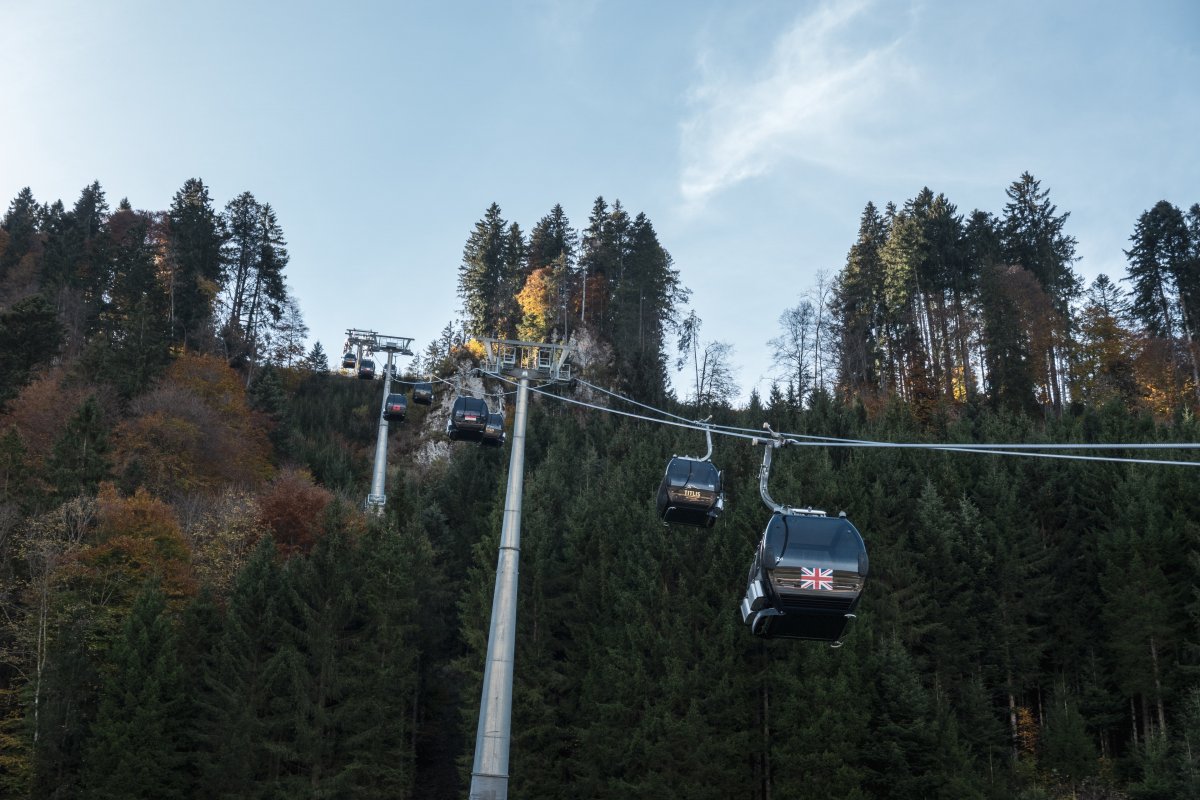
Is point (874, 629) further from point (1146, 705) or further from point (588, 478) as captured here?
point (588, 478)

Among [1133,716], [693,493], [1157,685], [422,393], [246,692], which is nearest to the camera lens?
[693,493]

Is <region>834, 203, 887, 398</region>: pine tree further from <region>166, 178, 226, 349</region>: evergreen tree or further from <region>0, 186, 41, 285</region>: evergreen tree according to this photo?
<region>0, 186, 41, 285</region>: evergreen tree

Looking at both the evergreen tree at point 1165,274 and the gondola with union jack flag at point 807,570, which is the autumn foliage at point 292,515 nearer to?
the gondola with union jack flag at point 807,570

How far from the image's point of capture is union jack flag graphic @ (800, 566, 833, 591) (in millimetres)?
10539

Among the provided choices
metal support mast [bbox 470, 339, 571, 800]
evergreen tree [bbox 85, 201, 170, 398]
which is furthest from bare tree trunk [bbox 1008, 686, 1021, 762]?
evergreen tree [bbox 85, 201, 170, 398]

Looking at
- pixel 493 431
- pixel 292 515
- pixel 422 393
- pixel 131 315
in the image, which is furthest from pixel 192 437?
pixel 493 431

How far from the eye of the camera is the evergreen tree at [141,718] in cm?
3019

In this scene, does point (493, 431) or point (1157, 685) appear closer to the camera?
point (493, 431)

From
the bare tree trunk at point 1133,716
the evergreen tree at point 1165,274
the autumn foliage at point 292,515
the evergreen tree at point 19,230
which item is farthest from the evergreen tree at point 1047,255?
the evergreen tree at point 19,230

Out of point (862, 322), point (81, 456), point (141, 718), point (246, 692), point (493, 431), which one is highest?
point (862, 322)

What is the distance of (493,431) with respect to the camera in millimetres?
22812

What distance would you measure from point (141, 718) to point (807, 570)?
28.0m

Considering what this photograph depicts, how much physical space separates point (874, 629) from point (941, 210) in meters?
44.1

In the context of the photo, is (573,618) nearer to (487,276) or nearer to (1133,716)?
(1133,716)
